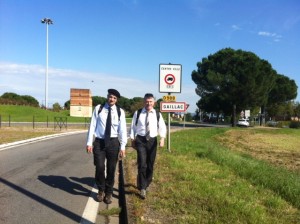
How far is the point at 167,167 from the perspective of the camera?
10344 mm

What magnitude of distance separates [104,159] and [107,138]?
0.39 m

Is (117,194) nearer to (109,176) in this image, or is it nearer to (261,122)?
(109,176)

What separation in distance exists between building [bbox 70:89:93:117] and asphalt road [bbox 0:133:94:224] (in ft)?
191

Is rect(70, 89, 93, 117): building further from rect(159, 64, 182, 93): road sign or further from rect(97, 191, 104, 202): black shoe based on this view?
Result: rect(97, 191, 104, 202): black shoe

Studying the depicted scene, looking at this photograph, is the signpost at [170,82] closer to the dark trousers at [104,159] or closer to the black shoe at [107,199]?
the dark trousers at [104,159]

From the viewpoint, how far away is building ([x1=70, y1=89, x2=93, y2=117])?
7131 cm

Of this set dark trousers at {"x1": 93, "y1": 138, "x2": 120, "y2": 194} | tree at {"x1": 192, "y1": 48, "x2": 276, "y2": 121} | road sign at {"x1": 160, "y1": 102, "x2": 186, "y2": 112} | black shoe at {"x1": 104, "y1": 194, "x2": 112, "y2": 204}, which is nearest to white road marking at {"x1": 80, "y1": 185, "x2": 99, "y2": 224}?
black shoe at {"x1": 104, "y1": 194, "x2": 112, "y2": 204}

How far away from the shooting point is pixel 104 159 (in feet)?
23.9

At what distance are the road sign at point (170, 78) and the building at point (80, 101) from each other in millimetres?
58054

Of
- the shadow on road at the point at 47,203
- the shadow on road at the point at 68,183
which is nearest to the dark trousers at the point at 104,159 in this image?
the shadow on road at the point at 68,183

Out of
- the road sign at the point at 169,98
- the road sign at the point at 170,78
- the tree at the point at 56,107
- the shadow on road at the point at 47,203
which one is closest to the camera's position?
the shadow on road at the point at 47,203

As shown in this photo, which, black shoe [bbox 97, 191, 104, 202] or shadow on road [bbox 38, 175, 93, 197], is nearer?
black shoe [bbox 97, 191, 104, 202]

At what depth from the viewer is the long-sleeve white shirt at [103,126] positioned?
23.7 ft

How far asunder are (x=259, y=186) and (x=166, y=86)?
6.91 meters
